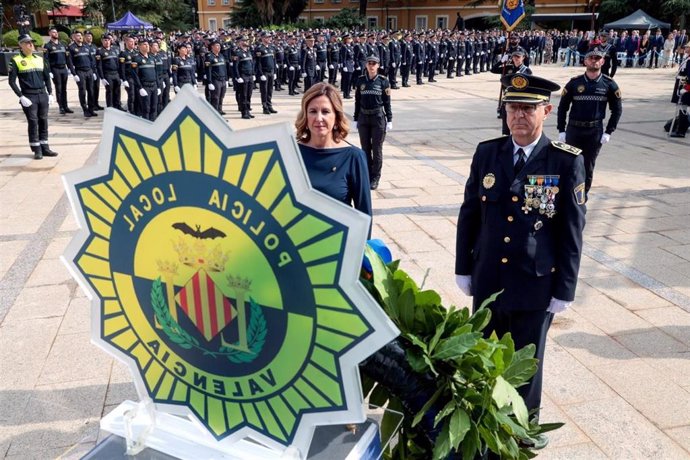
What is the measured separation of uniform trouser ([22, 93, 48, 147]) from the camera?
921cm

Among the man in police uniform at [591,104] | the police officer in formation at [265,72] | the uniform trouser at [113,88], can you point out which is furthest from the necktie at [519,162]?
the uniform trouser at [113,88]

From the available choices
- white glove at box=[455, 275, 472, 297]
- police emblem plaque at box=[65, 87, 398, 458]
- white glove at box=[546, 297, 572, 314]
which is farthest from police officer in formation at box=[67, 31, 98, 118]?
police emblem plaque at box=[65, 87, 398, 458]

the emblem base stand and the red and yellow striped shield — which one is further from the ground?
the red and yellow striped shield

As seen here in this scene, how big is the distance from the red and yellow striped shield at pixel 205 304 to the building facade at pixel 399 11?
1923 inches

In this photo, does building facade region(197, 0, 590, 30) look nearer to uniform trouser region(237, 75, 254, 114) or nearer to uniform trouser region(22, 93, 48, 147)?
uniform trouser region(237, 75, 254, 114)

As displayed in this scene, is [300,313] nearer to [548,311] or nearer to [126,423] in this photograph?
[126,423]

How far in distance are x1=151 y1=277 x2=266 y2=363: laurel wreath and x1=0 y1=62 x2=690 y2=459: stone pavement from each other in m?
0.68

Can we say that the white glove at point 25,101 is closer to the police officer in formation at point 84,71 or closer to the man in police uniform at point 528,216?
the police officer in formation at point 84,71

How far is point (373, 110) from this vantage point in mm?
7449

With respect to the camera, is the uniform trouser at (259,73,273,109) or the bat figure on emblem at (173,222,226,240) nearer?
the bat figure on emblem at (173,222,226,240)

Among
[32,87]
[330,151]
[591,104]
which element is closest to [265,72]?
[32,87]

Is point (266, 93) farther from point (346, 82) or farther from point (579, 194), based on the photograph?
point (579, 194)

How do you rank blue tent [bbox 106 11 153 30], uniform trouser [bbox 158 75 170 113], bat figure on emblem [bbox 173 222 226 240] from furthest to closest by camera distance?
blue tent [bbox 106 11 153 30] < uniform trouser [bbox 158 75 170 113] < bat figure on emblem [bbox 173 222 226 240]

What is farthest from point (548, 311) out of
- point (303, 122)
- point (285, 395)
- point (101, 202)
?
point (101, 202)
